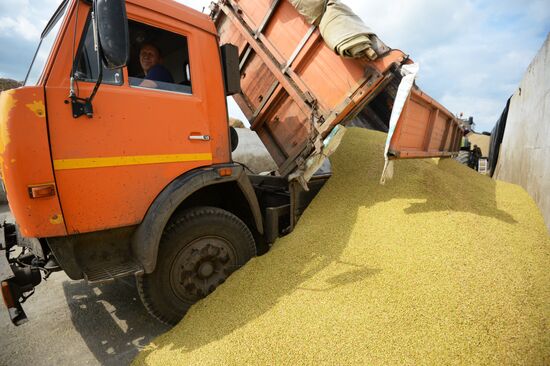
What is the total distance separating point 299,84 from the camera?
10.7 ft

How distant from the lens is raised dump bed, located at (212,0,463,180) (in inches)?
120

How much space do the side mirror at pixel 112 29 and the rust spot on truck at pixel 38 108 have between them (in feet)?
1.70

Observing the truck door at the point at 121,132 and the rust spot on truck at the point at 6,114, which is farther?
the truck door at the point at 121,132

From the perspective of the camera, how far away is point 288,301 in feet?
7.82

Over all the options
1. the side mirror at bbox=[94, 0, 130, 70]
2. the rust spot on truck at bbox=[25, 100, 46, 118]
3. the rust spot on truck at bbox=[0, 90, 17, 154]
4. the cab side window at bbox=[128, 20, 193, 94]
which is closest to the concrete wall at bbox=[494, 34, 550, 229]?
the cab side window at bbox=[128, 20, 193, 94]

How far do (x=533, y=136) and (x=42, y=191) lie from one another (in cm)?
627

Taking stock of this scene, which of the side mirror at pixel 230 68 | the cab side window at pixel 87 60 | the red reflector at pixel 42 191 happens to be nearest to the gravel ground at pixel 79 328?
the red reflector at pixel 42 191

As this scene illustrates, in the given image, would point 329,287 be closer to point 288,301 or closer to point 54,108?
point 288,301

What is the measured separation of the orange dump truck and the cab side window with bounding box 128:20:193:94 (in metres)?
0.01

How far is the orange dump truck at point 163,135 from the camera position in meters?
1.90

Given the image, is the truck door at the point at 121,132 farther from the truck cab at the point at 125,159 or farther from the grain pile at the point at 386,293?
the grain pile at the point at 386,293

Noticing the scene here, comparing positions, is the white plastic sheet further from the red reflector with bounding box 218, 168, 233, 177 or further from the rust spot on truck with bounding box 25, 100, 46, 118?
the rust spot on truck with bounding box 25, 100, 46, 118

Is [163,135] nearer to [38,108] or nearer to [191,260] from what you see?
[38,108]

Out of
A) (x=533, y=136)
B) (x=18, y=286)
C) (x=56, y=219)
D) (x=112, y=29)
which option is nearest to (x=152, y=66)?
(x=112, y=29)
